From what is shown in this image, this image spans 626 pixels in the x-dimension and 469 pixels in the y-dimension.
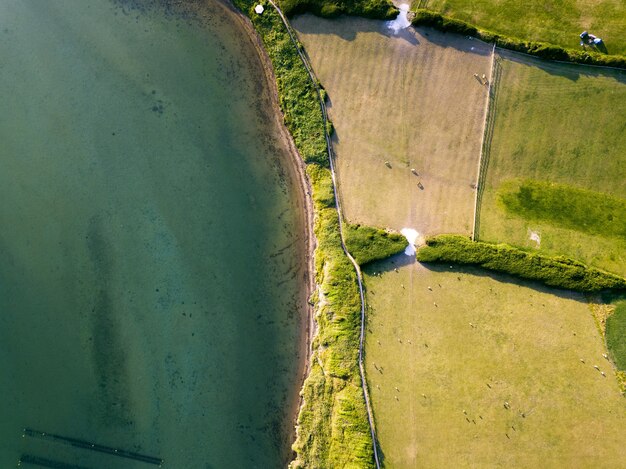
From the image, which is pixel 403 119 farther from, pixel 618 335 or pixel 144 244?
pixel 144 244

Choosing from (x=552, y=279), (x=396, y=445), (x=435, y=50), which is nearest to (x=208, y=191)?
(x=435, y=50)

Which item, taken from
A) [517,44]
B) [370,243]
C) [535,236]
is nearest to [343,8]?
[517,44]

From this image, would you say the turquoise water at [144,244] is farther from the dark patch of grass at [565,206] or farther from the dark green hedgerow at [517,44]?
the dark patch of grass at [565,206]

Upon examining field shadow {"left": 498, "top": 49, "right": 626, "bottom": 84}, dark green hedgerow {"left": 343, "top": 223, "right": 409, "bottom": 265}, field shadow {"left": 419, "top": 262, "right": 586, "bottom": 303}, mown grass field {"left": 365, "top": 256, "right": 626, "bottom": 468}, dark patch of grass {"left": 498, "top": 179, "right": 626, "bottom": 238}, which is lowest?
mown grass field {"left": 365, "top": 256, "right": 626, "bottom": 468}

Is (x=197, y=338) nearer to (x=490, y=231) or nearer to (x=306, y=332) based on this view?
(x=306, y=332)

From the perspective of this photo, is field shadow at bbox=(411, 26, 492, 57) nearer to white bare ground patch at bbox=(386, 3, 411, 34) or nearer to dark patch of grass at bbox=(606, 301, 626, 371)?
white bare ground patch at bbox=(386, 3, 411, 34)

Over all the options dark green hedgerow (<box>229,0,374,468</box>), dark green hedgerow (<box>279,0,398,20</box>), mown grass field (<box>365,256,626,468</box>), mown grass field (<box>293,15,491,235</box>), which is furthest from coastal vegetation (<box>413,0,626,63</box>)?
mown grass field (<box>365,256,626,468</box>)
